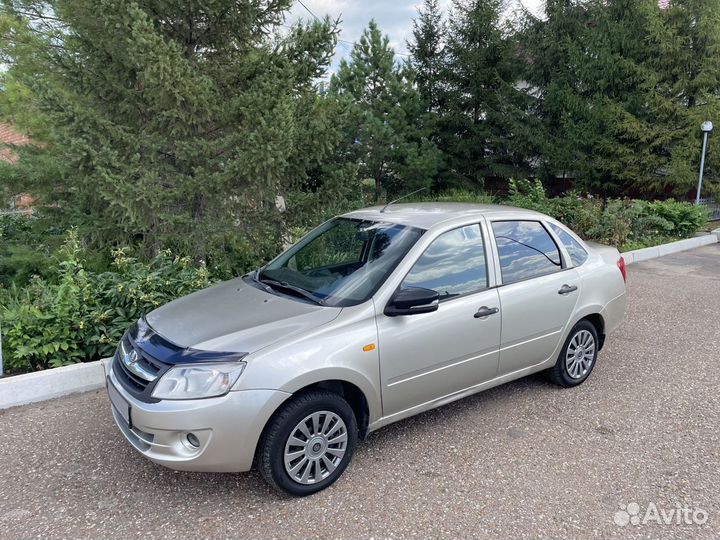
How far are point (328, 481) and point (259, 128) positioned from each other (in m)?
3.75

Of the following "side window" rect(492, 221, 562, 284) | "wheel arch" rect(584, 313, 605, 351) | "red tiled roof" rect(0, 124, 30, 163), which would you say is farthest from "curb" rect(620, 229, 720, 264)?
"red tiled roof" rect(0, 124, 30, 163)

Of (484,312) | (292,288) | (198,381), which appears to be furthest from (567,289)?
(198,381)

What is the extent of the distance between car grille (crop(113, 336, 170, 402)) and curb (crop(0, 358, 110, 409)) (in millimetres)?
1324

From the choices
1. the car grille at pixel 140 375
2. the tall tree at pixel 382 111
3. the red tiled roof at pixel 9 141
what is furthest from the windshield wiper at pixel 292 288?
A: the tall tree at pixel 382 111

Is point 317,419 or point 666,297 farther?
point 666,297

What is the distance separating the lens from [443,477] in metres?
3.08

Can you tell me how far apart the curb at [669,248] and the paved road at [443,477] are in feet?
20.3

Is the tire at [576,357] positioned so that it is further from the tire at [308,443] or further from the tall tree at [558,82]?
the tall tree at [558,82]

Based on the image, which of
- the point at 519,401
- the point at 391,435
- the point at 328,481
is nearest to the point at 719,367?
the point at 519,401

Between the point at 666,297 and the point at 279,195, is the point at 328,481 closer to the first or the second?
the point at 279,195

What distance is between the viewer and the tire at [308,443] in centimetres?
274

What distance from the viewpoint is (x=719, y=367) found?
4.76 metres

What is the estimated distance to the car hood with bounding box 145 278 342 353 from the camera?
281 centimetres

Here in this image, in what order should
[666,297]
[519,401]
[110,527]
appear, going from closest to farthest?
[110,527] → [519,401] → [666,297]
